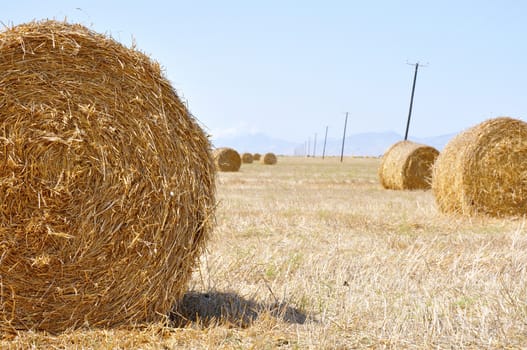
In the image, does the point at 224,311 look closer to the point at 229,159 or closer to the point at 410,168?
the point at 410,168

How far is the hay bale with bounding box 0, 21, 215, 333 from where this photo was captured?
14.4 feet

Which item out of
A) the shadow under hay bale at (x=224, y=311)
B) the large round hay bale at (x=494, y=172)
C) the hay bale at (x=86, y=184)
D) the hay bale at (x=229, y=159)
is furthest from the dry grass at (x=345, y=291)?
the hay bale at (x=229, y=159)

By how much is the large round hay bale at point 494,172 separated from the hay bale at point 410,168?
6.65 meters

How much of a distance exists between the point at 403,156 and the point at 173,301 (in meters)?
15.1

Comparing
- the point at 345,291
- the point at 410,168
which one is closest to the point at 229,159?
the point at 410,168

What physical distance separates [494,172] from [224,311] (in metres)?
7.94

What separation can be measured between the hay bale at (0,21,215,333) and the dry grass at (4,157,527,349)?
258 mm

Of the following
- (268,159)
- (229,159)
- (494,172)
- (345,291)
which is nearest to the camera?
(345,291)

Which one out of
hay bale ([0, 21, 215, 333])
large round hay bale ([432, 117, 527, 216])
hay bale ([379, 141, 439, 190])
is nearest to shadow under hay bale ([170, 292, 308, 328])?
hay bale ([0, 21, 215, 333])

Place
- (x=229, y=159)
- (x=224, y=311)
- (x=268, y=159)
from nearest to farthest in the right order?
1. (x=224, y=311)
2. (x=229, y=159)
3. (x=268, y=159)

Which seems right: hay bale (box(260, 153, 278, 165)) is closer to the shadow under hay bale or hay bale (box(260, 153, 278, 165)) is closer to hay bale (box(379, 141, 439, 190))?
hay bale (box(379, 141, 439, 190))

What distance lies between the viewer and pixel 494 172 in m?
11.5

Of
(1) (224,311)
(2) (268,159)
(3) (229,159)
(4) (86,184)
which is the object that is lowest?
(1) (224,311)

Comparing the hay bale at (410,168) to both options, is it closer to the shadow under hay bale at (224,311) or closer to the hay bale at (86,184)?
the shadow under hay bale at (224,311)
